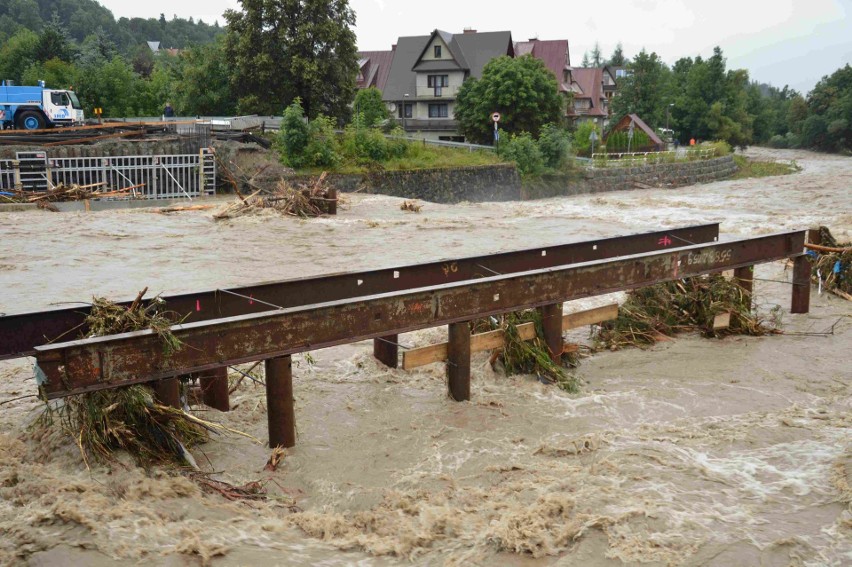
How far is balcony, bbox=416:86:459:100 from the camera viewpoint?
61156 millimetres

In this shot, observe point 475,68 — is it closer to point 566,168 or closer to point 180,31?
point 566,168

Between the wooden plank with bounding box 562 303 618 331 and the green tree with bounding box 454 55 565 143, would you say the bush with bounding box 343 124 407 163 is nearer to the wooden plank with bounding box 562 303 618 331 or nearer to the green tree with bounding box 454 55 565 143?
the green tree with bounding box 454 55 565 143

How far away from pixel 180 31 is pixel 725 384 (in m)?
203

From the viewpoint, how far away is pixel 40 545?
4.82m

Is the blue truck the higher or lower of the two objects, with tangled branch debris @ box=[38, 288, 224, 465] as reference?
higher

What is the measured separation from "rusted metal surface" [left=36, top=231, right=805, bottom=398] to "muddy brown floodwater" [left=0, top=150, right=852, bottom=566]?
0.77m

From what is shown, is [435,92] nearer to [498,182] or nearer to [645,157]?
[645,157]

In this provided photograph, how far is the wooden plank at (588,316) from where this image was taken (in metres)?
9.75

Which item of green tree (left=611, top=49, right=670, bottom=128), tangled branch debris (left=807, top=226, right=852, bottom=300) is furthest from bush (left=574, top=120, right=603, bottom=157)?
tangled branch debris (left=807, top=226, right=852, bottom=300)

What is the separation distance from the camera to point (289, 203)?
25312 mm

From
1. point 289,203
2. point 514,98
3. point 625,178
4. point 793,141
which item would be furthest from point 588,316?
point 793,141

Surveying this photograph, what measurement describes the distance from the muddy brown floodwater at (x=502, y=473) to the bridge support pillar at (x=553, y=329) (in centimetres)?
47

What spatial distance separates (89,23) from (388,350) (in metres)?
155

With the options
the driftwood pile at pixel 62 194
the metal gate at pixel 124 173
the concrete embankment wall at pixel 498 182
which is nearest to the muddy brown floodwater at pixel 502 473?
the driftwood pile at pixel 62 194
